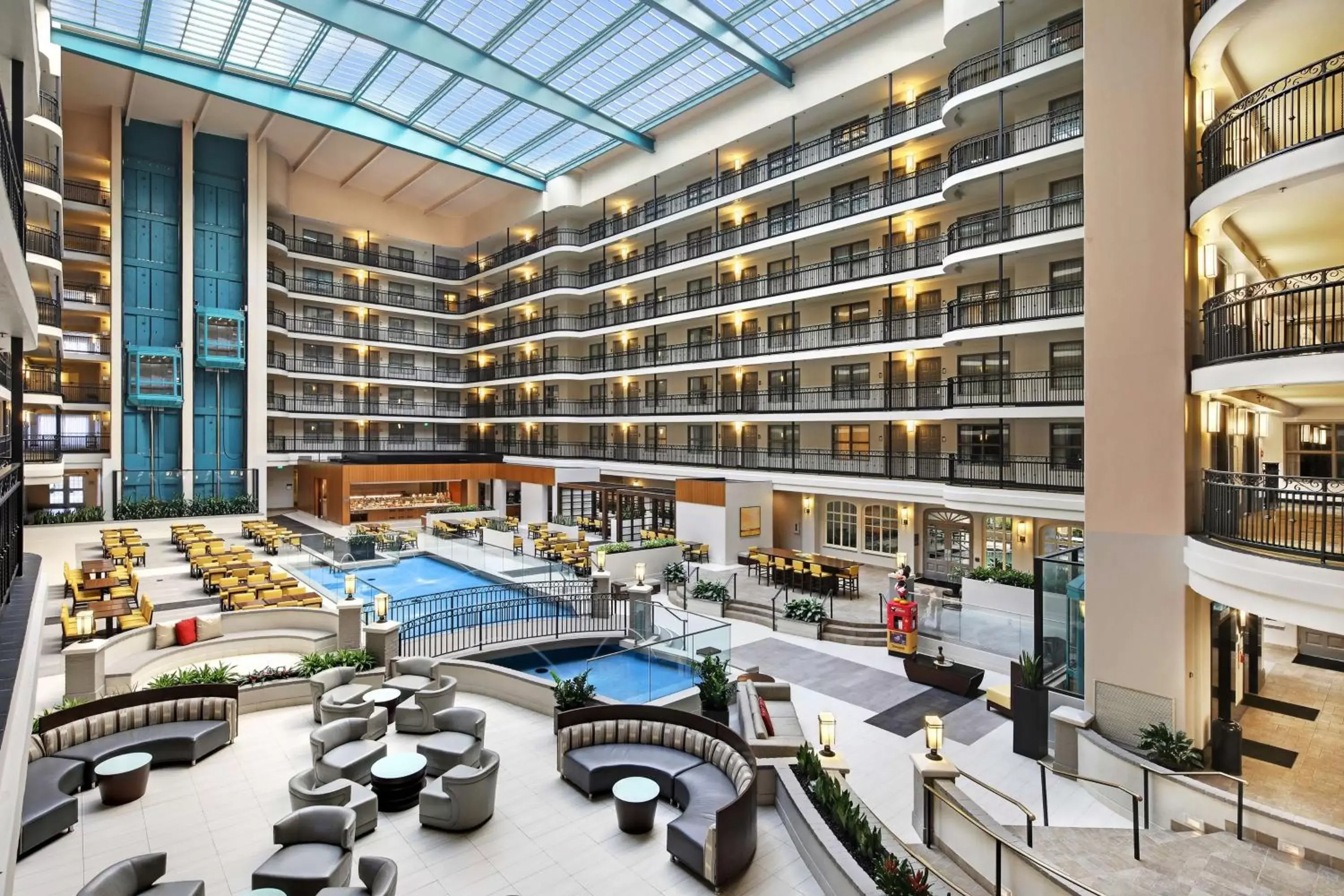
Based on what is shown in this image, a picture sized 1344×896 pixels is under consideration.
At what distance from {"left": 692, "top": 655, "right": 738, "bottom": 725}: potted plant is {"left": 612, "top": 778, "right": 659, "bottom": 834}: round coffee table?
3176 mm

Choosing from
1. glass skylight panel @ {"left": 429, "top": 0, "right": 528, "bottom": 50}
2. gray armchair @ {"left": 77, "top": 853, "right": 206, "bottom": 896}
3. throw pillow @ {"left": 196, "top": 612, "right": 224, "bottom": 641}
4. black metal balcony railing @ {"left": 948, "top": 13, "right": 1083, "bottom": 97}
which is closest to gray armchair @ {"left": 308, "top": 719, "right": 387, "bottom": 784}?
gray armchair @ {"left": 77, "top": 853, "right": 206, "bottom": 896}

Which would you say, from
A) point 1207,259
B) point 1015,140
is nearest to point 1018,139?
point 1015,140

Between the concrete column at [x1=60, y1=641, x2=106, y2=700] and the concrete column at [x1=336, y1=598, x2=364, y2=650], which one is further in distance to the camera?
the concrete column at [x1=336, y1=598, x2=364, y2=650]

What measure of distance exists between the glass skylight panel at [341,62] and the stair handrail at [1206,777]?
31442 millimetres

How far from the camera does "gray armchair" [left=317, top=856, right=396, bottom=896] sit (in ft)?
19.7

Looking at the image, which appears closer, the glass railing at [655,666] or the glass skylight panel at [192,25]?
the glass railing at [655,666]

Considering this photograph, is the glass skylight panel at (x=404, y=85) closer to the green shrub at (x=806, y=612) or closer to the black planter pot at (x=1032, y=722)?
the green shrub at (x=806, y=612)

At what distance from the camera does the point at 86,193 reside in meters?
32.1

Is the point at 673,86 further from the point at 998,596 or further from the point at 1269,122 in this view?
the point at 998,596

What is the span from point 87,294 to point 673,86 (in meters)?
29.1

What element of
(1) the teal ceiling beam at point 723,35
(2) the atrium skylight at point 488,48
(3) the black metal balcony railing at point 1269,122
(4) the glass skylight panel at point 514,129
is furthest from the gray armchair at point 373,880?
(4) the glass skylight panel at point 514,129

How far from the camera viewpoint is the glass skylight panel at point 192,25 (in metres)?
25.7

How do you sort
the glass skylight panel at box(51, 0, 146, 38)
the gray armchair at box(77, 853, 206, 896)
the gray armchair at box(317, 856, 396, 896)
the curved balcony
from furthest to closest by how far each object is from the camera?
the glass skylight panel at box(51, 0, 146, 38) < the curved balcony < the gray armchair at box(317, 856, 396, 896) < the gray armchair at box(77, 853, 206, 896)

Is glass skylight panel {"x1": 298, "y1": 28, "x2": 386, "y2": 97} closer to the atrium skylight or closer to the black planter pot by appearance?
the atrium skylight
